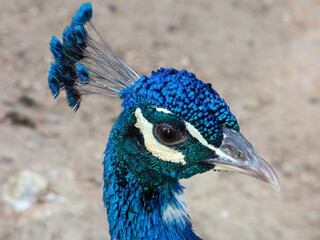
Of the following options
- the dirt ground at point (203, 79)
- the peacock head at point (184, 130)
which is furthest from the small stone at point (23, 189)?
the peacock head at point (184, 130)

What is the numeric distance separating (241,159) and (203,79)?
2829mm

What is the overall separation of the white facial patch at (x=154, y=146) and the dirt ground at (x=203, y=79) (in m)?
1.26

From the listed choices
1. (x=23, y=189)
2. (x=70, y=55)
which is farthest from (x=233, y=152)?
(x=23, y=189)

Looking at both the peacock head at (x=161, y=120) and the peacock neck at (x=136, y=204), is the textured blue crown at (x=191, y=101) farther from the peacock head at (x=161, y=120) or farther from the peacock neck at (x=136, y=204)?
the peacock neck at (x=136, y=204)

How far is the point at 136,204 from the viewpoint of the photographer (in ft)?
4.08

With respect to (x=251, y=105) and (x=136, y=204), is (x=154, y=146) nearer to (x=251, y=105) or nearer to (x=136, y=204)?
(x=136, y=204)

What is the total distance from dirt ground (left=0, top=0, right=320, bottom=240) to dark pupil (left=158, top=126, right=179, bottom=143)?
1.31 meters

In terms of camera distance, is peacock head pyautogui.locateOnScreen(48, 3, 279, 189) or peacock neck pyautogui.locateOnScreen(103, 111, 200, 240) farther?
peacock neck pyautogui.locateOnScreen(103, 111, 200, 240)

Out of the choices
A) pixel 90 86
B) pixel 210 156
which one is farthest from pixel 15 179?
pixel 210 156

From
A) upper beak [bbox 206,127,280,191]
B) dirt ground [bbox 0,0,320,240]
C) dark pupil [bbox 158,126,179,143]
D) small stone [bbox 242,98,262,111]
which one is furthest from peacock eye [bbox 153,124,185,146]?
small stone [bbox 242,98,262,111]

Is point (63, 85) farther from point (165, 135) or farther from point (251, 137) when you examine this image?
point (251, 137)

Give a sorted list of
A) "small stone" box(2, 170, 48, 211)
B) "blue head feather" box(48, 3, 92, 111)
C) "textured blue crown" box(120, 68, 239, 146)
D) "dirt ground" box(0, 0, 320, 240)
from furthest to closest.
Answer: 1. "dirt ground" box(0, 0, 320, 240)
2. "small stone" box(2, 170, 48, 211)
3. "blue head feather" box(48, 3, 92, 111)
4. "textured blue crown" box(120, 68, 239, 146)

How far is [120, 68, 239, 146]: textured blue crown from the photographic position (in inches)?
42.4

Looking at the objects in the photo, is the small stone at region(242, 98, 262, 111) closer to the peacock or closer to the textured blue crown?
the peacock
